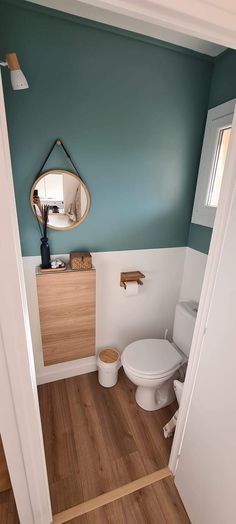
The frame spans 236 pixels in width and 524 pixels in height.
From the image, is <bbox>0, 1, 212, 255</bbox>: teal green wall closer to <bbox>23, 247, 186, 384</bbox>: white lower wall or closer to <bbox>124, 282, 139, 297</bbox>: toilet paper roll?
<bbox>23, 247, 186, 384</bbox>: white lower wall

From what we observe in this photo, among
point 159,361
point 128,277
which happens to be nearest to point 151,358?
point 159,361

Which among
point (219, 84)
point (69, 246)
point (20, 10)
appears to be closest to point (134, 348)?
point (69, 246)

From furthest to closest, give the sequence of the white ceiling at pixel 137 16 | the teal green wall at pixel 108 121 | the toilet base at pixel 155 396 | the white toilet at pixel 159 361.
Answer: the toilet base at pixel 155 396 < the white toilet at pixel 159 361 < the teal green wall at pixel 108 121 < the white ceiling at pixel 137 16

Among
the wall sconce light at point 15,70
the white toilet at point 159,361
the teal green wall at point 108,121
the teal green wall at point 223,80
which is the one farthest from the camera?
the white toilet at point 159,361

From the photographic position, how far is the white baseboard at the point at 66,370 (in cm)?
188

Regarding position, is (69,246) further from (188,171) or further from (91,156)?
(188,171)

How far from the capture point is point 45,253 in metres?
1.52

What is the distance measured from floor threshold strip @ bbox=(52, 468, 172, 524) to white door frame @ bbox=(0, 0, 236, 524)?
116 mm

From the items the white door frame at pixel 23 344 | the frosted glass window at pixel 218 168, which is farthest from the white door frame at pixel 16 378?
the frosted glass window at pixel 218 168

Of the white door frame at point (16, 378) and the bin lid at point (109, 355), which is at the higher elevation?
the white door frame at point (16, 378)

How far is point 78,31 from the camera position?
128 centimetres

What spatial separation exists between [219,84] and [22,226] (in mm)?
1563

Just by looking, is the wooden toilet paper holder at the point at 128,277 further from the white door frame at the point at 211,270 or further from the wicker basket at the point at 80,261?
the white door frame at the point at 211,270

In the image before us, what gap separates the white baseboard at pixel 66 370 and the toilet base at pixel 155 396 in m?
0.45
